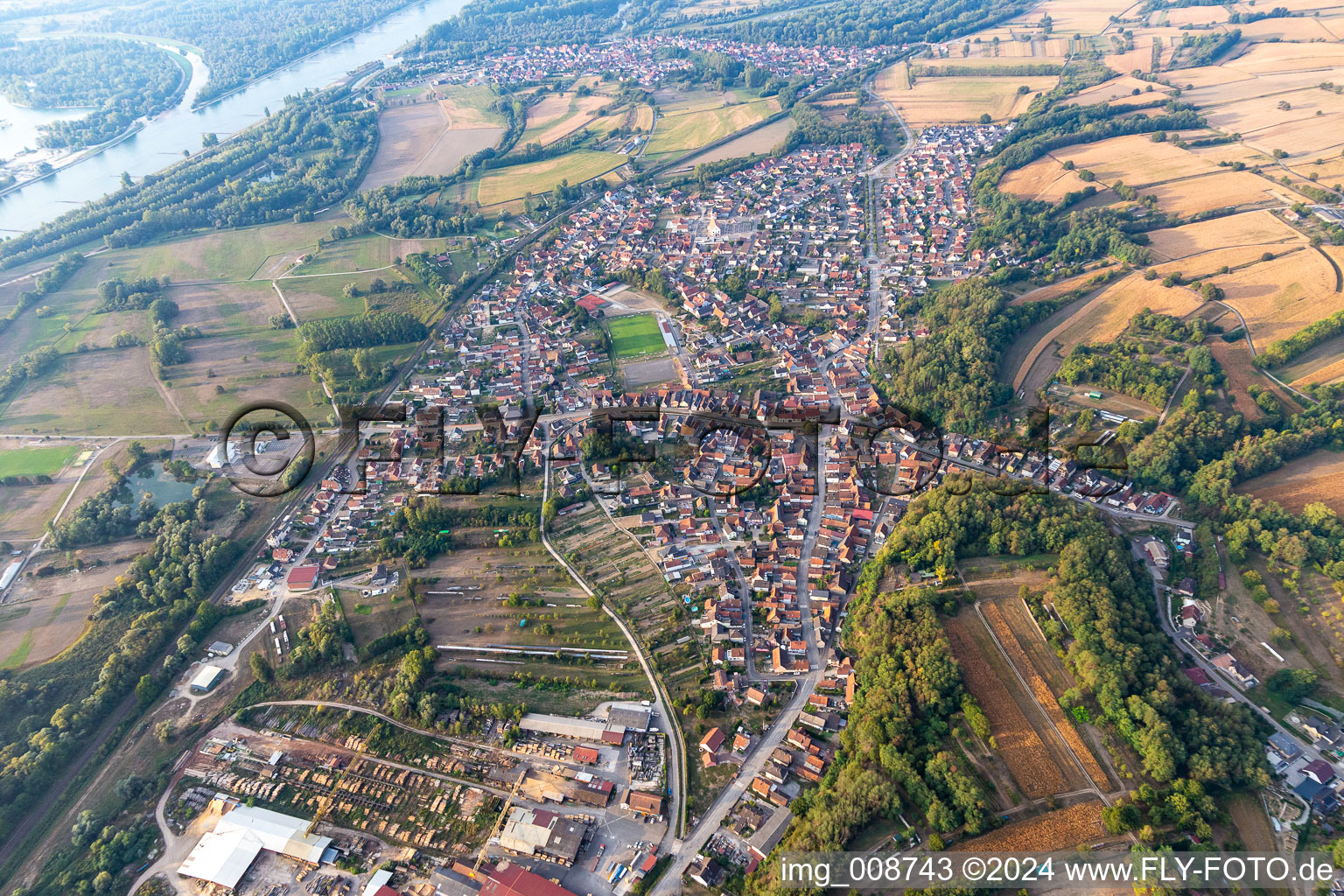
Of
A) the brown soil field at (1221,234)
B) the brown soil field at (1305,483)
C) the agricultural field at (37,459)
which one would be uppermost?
the agricultural field at (37,459)

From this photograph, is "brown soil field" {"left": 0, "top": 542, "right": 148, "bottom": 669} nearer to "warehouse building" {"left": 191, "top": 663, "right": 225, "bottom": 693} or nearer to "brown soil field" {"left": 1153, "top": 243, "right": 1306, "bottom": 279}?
"warehouse building" {"left": 191, "top": 663, "right": 225, "bottom": 693}

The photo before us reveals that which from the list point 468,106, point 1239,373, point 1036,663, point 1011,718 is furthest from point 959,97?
point 1011,718

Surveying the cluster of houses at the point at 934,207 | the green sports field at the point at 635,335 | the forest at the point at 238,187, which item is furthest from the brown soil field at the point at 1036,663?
the forest at the point at 238,187

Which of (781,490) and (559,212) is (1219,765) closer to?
(781,490)

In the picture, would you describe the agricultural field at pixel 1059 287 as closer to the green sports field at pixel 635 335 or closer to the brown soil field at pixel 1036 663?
the green sports field at pixel 635 335

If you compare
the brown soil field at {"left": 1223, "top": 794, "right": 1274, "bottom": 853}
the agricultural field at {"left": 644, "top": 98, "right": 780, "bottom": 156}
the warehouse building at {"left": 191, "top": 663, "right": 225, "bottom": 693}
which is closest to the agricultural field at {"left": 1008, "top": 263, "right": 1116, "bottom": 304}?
the brown soil field at {"left": 1223, "top": 794, "right": 1274, "bottom": 853}

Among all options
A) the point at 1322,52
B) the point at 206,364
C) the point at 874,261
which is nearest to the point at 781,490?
the point at 874,261
